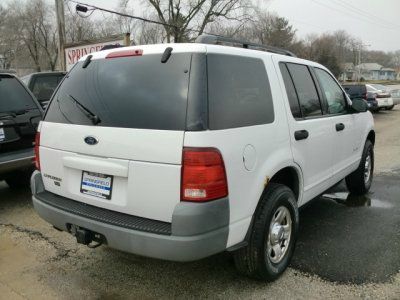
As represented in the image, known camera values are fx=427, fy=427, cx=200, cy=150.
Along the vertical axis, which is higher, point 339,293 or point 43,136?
point 43,136

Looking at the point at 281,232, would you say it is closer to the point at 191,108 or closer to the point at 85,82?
the point at 191,108

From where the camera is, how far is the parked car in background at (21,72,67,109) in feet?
32.0

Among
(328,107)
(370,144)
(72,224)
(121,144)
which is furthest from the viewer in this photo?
(370,144)

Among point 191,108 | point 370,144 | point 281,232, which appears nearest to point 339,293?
point 281,232

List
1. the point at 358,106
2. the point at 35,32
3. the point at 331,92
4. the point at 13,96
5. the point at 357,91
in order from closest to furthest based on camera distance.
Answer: the point at 331,92 → the point at 358,106 → the point at 13,96 → the point at 357,91 → the point at 35,32

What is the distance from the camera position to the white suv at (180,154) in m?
2.71

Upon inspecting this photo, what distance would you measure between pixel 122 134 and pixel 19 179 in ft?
14.3

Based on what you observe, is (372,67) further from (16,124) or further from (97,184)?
(97,184)

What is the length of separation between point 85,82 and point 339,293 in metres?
2.58

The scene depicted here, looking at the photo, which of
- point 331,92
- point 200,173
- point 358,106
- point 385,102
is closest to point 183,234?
point 200,173

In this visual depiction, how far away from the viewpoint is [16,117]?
547 cm

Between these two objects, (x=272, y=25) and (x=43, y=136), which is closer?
(x=43, y=136)

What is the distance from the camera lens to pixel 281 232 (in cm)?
350

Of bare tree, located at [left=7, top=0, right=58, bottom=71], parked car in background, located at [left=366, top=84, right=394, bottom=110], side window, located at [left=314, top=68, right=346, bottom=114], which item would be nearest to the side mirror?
side window, located at [left=314, top=68, right=346, bottom=114]
